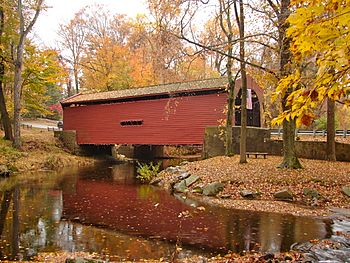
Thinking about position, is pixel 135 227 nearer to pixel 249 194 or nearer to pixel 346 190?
pixel 249 194

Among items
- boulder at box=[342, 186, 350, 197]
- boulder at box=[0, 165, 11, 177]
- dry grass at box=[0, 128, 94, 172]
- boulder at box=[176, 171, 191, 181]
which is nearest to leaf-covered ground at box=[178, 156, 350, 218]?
boulder at box=[342, 186, 350, 197]

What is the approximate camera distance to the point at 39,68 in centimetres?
1906

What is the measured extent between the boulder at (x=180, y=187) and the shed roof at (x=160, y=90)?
195 inches

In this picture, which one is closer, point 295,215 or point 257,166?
point 295,215

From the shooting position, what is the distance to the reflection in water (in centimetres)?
541

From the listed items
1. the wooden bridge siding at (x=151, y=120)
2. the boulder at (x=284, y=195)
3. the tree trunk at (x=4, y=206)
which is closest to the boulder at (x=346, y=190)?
the boulder at (x=284, y=195)

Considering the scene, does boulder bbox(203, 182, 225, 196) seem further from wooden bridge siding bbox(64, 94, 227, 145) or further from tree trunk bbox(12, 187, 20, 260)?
wooden bridge siding bbox(64, 94, 227, 145)

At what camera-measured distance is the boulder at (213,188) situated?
9.80 metres

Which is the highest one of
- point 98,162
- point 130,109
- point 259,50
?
point 259,50

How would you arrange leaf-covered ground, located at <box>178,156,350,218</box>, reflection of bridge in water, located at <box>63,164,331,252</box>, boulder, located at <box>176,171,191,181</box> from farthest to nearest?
boulder, located at <box>176,171,191,181</box> < leaf-covered ground, located at <box>178,156,350,218</box> < reflection of bridge in water, located at <box>63,164,331,252</box>

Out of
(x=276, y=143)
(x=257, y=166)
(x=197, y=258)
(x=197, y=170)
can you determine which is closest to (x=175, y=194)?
(x=197, y=170)

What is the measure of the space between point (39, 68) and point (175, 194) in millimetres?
13139

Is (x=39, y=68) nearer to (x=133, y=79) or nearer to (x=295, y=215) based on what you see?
(x=133, y=79)

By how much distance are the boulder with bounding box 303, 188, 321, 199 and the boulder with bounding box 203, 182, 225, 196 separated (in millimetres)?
2397
